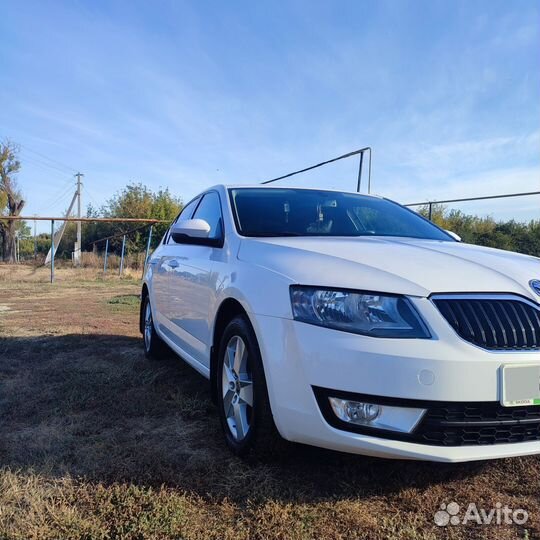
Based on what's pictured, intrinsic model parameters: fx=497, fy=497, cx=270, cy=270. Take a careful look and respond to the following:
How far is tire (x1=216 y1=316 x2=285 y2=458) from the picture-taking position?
2311 mm

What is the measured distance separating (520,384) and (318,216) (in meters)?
1.79

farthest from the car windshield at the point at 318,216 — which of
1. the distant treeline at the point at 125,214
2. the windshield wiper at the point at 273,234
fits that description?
the distant treeline at the point at 125,214

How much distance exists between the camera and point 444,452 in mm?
1953

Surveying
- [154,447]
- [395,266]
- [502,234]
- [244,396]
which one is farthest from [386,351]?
[502,234]

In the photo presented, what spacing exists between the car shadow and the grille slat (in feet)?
2.74

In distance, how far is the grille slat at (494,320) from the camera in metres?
1.95

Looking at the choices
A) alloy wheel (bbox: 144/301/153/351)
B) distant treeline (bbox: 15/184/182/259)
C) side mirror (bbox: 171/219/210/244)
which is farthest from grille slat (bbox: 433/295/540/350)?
distant treeline (bbox: 15/184/182/259)

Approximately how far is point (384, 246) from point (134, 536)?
1758 mm

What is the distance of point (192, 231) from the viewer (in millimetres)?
3139

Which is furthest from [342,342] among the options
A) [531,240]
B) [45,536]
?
[531,240]

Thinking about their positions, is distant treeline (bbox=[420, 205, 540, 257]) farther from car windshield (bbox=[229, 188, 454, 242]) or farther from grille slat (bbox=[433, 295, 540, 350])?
grille slat (bbox=[433, 295, 540, 350])

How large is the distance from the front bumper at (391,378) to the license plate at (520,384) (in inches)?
1.1

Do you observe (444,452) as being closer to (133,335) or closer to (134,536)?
(134,536)

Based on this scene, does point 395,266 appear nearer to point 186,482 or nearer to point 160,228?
point 186,482
